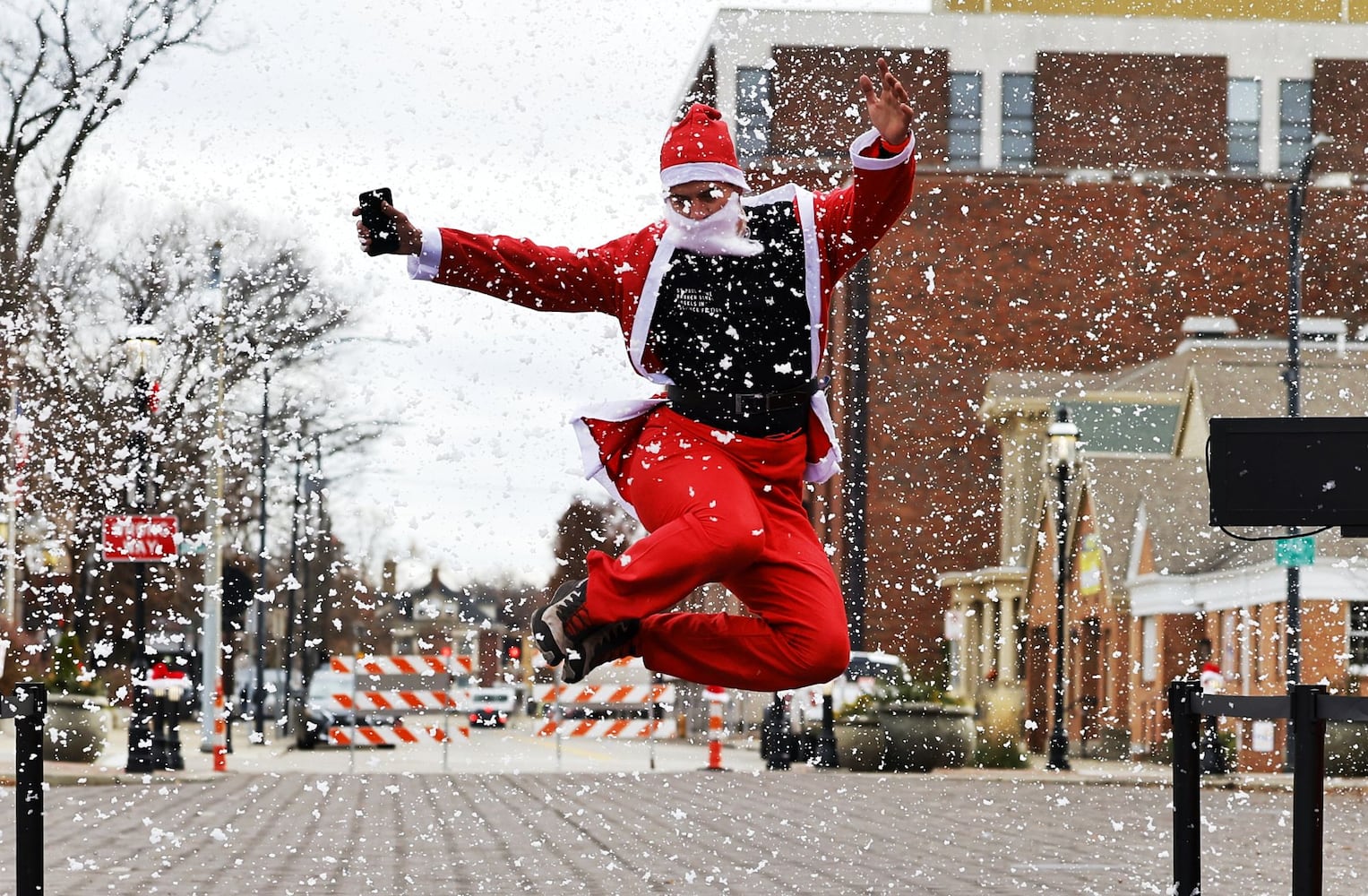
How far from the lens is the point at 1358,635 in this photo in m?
29.5

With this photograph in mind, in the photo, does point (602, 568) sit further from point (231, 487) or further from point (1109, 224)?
point (1109, 224)

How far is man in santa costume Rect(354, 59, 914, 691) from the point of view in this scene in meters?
5.04

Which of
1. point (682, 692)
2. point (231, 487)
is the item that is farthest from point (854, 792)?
point (231, 487)

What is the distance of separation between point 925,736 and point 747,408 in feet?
69.5

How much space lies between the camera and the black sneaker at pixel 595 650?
195 inches

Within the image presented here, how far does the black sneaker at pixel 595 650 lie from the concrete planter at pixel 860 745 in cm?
2086

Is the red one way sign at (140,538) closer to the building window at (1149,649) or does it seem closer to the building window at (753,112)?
the building window at (1149,649)

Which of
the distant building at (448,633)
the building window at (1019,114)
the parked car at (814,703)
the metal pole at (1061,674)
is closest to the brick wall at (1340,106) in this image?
the building window at (1019,114)

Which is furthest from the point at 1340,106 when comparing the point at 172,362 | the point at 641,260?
the point at 641,260

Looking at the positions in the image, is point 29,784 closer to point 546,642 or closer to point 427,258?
point 546,642

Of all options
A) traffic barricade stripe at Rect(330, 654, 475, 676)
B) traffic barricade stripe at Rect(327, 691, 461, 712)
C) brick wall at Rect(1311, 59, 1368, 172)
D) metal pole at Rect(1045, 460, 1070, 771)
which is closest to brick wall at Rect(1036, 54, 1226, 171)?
brick wall at Rect(1311, 59, 1368, 172)

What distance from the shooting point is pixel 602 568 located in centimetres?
504

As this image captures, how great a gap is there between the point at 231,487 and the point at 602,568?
38370 mm

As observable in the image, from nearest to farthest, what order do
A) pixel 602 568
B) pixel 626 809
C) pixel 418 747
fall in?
1. pixel 602 568
2. pixel 626 809
3. pixel 418 747
